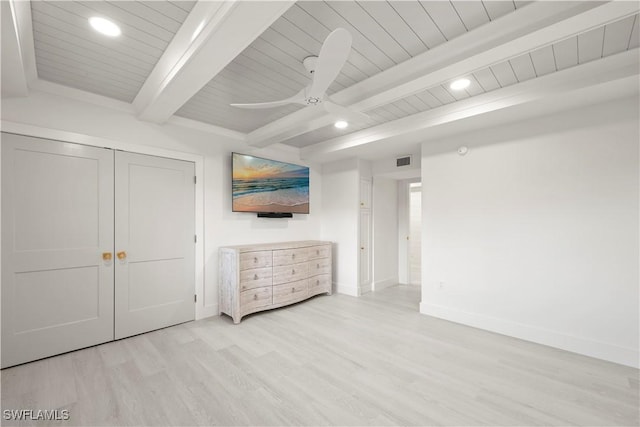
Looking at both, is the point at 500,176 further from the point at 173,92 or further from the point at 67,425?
the point at 67,425

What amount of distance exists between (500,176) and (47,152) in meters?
4.70

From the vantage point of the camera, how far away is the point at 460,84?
2539 millimetres

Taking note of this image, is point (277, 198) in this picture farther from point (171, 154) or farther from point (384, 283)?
point (384, 283)

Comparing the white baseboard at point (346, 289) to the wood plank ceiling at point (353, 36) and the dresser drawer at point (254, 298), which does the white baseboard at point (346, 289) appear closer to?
the dresser drawer at point (254, 298)

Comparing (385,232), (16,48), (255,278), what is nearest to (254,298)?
(255,278)

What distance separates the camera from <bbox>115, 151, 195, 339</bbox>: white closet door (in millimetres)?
2998

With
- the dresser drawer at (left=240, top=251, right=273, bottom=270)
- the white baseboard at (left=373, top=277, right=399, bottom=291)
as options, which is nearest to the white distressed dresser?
the dresser drawer at (left=240, top=251, right=273, bottom=270)

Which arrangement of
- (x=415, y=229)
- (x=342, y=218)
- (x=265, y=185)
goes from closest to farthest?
(x=265, y=185)
(x=342, y=218)
(x=415, y=229)

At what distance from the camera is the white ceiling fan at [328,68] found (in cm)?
151

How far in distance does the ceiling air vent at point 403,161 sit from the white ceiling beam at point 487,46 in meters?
1.94

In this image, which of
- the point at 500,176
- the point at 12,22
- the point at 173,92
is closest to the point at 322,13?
the point at 173,92

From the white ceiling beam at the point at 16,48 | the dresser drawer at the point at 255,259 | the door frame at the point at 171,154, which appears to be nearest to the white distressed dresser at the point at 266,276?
the dresser drawer at the point at 255,259

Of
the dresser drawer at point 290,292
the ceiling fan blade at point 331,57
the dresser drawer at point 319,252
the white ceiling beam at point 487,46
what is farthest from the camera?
the dresser drawer at point 319,252

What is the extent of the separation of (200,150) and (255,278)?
1.84m
